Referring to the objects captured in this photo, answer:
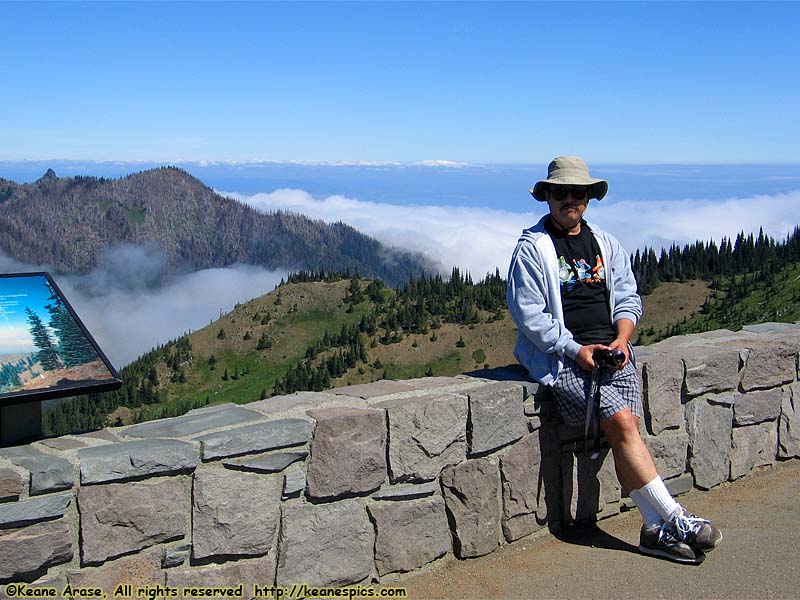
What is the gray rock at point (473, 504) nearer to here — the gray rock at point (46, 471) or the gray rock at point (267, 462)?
the gray rock at point (267, 462)

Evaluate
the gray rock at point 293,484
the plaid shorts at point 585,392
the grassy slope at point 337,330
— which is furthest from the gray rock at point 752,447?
the grassy slope at point 337,330

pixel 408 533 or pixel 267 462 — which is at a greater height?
pixel 267 462

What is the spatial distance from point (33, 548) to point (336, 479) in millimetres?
1428

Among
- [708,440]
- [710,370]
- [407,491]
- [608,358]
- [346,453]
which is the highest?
[608,358]

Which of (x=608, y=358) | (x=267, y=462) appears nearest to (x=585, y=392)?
(x=608, y=358)

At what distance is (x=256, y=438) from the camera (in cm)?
388

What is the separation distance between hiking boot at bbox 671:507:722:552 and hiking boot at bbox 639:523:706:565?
3cm

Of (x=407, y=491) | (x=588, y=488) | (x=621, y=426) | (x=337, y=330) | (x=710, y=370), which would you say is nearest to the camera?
(x=407, y=491)

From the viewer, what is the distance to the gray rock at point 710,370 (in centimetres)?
547

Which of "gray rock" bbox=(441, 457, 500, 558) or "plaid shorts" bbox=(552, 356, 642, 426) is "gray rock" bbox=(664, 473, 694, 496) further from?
"gray rock" bbox=(441, 457, 500, 558)

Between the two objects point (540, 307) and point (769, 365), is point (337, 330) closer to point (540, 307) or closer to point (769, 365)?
point (769, 365)

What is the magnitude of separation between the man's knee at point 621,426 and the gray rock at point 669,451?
803 millimetres

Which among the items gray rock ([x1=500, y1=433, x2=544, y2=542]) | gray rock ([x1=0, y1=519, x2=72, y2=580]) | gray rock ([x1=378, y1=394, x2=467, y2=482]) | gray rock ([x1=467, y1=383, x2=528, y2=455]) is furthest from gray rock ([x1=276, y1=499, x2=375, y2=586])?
gray rock ([x1=0, y1=519, x2=72, y2=580])

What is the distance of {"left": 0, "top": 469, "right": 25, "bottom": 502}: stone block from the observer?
129 inches
